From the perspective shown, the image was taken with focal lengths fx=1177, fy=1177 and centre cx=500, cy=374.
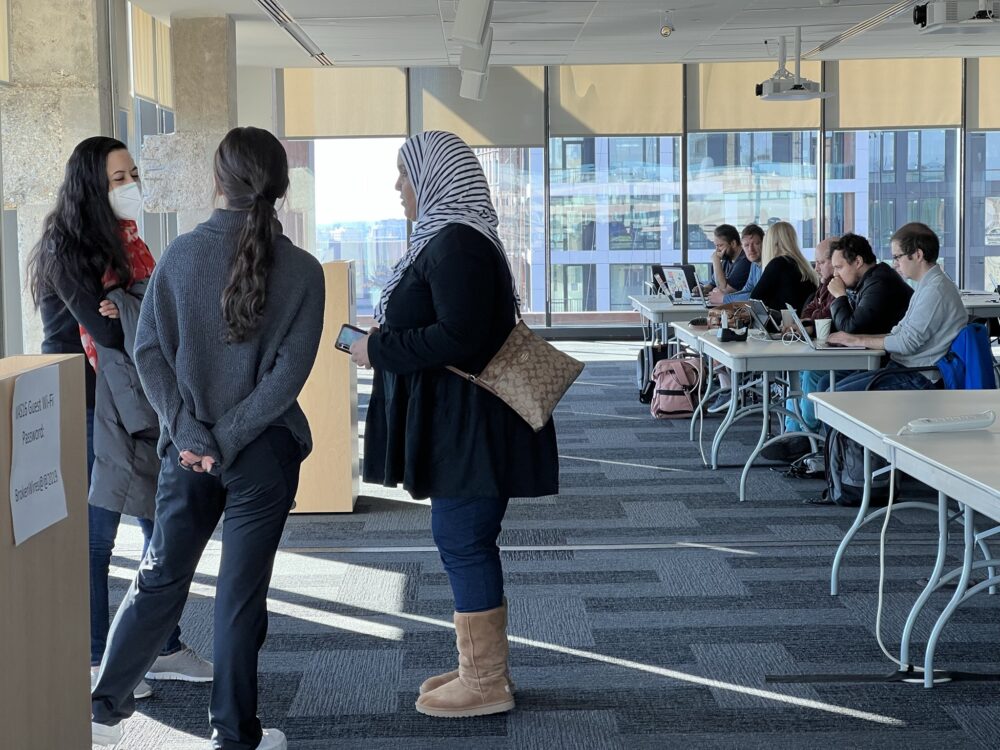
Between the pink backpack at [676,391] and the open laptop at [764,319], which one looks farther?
the pink backpack at [676,391]

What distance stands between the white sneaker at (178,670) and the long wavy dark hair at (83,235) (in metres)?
1.05

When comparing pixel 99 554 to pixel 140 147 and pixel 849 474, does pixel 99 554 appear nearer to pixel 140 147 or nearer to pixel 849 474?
pixel 849 474

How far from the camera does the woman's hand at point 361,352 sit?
9.20ft

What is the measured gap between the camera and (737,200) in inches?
535

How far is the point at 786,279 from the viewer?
7602 mm

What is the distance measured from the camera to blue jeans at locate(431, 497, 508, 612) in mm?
2871

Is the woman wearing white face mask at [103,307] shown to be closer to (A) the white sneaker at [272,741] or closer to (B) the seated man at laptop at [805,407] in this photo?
(A) the white sneaker at [272,741]

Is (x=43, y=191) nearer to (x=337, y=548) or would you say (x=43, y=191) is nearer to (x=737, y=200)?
(x=337, y=548)

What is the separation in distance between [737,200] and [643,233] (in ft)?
3.75

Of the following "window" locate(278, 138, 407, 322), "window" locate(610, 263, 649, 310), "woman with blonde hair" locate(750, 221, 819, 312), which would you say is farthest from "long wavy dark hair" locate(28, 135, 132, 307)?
"window" locate(610, 263, 649, 310)

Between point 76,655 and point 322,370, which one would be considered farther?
point 322,370

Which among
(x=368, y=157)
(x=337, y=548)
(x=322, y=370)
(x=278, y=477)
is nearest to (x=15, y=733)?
(x=278, y=477)

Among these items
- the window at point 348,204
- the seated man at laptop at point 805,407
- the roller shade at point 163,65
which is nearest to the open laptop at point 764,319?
the seated man at laptop at point 805,407

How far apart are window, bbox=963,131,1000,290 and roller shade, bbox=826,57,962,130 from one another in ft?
1.64
